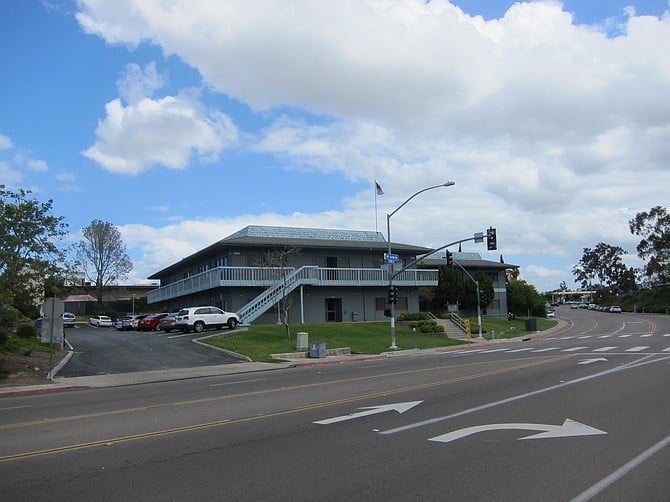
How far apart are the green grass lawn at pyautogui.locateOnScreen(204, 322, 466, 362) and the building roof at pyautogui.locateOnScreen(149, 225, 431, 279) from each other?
7.38 meters

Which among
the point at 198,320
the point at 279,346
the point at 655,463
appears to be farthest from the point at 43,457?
the point at 198,320

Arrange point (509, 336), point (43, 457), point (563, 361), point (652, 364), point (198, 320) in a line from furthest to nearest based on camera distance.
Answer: point (509, 336), point (198, 320), point (563, 361), point (652, 364), point (43, 457)

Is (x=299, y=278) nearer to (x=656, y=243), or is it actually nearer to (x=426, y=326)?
(x=426, y=326)

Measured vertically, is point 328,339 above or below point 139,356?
above

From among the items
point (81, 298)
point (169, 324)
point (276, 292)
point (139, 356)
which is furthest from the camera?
point (81, 298)

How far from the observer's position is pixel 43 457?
7934 millimetres

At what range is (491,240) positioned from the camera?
34.0m

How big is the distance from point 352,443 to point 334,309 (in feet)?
129

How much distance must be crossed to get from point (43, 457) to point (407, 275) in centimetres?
4352

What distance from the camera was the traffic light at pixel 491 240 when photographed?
33812 millimetres

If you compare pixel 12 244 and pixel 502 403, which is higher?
pixel 12 244

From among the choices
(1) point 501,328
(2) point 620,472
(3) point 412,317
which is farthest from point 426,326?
(2) point 620,472

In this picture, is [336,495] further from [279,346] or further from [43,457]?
[279,346]

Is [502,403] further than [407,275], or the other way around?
[407,275]
